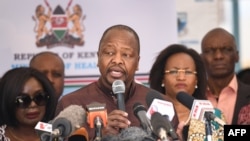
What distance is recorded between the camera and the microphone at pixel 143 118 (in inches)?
115

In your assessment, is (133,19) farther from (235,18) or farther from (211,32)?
(235,18)

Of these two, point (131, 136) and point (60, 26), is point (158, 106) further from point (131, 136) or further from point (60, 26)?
point (60, 26)

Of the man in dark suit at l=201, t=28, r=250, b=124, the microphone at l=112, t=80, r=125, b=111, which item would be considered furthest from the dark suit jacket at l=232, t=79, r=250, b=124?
the microphone at l=112, t=80, r=125, b=111

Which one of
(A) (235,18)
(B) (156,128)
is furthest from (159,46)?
(A) (235,18)

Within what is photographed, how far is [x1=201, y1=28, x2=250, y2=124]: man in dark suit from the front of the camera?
5508 millimetres

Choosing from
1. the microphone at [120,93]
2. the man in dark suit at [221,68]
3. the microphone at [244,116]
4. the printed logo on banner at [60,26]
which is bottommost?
the microphone at [244,116]

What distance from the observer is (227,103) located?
542 centimetres

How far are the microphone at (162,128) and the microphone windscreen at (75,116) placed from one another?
0.36 metres

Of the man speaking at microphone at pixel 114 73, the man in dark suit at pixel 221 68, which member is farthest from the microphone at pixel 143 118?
the man in dark suit at pixel 221 68

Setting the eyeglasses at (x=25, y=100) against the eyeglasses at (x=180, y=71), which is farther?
the eyeglasses at (x=180, y=71)

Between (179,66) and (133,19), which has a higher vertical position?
(133,19)

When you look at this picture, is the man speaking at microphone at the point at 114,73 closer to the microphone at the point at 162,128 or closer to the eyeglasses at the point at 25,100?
the eyeglasses at the point at 25,100

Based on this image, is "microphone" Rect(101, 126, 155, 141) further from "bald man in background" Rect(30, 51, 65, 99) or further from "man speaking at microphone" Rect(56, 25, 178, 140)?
"bald man in background" Rect(30, 51, 65, 99)

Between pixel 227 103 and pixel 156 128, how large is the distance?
8.75ft
